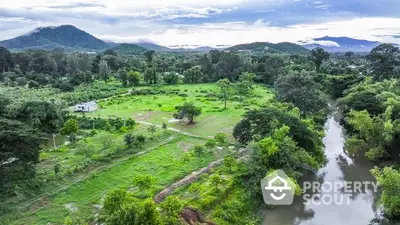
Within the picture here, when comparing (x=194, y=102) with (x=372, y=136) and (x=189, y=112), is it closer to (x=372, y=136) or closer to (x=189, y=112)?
(x=189, y=112)

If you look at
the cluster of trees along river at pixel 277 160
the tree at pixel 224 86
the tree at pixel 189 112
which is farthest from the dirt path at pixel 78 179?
the tree at pixel 224 86

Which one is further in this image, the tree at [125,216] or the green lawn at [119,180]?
the green lawn at [119,180]

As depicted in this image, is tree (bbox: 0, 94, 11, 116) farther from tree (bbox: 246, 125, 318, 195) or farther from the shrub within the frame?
tree (bbox: 246, 125, 318, 195)

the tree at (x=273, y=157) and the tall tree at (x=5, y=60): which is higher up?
the tall tree at (x=5, y=60)

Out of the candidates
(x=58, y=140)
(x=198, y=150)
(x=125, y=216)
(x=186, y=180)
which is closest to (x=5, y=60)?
(x=58, y=140)

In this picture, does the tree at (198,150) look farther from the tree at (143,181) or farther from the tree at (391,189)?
the tree at (391,189)

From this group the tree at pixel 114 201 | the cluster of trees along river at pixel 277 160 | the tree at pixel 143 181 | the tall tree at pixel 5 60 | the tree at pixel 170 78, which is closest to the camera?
the tree at pixel 114 201

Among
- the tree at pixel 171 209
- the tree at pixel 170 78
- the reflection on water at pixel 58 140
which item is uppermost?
the tree at pixel 170 78
